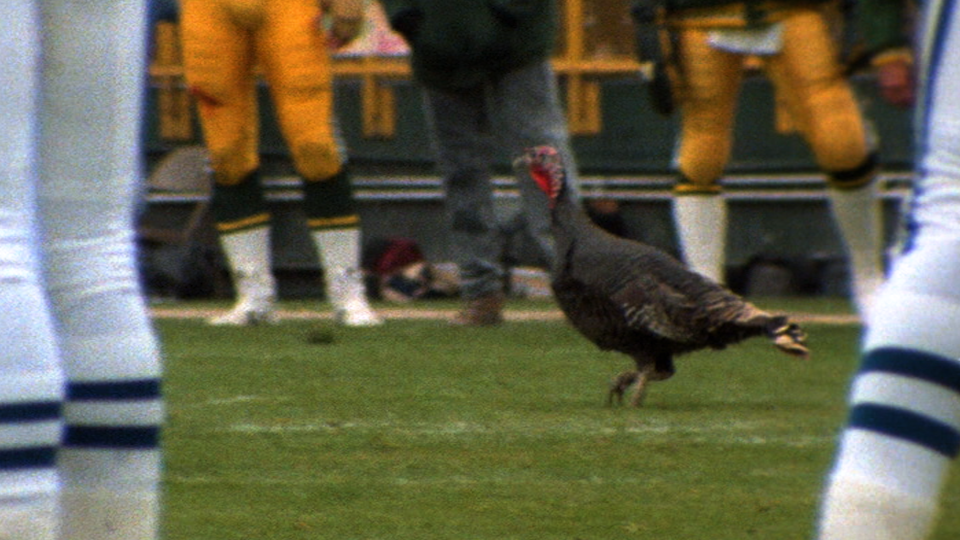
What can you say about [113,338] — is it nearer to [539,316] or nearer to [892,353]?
[892,353]

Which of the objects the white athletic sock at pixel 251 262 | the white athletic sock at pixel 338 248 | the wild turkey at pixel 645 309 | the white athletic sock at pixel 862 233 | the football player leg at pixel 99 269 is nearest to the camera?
the football player leg at pixel 99 269

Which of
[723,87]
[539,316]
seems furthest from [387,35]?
[723,87]

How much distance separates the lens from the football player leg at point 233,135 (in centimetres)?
→ 713

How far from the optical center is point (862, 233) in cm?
695

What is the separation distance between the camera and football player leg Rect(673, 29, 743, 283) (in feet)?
22.1

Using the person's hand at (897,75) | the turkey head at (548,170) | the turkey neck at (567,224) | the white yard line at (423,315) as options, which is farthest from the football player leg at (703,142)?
the white yard line at (423,315)

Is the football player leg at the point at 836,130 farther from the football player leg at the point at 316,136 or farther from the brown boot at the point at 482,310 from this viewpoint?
the football player leg at the point at 316,136

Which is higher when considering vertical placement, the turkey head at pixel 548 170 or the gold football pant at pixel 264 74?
the gold football pant at pixel 264 74

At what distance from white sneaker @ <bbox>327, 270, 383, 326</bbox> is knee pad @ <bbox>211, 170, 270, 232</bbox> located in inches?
15.7

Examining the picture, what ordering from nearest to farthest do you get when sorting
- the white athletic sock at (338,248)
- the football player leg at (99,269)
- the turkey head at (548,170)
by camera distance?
the football player leg at (99,269), the turkey head at (548,170), the white athletic sock at (338,248)

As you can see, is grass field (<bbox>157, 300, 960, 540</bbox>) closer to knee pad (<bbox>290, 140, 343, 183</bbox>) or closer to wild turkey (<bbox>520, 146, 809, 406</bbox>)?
wild turkey (<bbox>520, 146, 809, 406</bbox>)

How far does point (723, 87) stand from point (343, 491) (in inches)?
134

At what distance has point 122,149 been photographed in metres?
2.39

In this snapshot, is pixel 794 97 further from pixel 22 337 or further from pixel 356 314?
pixel 22 337
